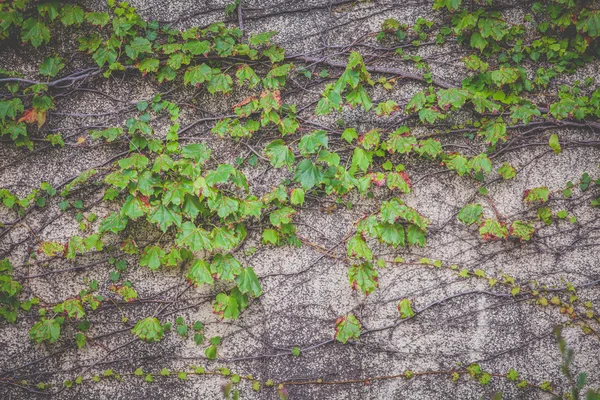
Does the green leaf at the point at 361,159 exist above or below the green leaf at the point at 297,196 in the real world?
above

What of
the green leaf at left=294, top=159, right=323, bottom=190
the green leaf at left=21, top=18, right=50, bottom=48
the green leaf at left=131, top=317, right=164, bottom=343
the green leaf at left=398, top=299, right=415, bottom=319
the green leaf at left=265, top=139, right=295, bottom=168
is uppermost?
the green leaf at left=21, top=18, right=50, bottom=48

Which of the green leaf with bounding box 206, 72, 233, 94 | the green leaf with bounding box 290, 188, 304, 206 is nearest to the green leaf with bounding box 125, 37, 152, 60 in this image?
the green leaf with bounding box 206, 72, 233, 94

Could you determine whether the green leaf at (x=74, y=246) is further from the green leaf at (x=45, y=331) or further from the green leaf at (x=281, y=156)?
the green leaf at (x=281, y=156)

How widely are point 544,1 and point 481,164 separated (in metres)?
1.14

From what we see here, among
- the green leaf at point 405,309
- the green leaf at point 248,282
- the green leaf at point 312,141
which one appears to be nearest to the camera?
the green leaf at point 312,141

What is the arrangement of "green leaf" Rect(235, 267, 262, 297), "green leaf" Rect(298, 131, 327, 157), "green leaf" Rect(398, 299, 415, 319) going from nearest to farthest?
"green leaf" Rect(298, 131, 327, 157), "green leaf" Rect(235, 267, 262, 297), "green leaf" Rect(398, 299, 415, 319)

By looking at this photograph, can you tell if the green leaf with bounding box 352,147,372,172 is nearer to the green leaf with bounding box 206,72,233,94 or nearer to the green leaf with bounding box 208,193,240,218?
the green leaf with bounding box 208,193,240,218

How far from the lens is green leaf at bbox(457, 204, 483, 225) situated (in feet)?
9.40

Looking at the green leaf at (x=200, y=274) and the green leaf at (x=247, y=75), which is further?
the green leaf at (x=247, y=75)

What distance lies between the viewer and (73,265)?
9.85 ft

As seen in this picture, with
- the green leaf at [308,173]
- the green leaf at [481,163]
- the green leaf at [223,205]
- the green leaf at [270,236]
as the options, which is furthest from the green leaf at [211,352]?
the green leaf at [481,163]

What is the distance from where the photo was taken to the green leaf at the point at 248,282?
9.23 feet

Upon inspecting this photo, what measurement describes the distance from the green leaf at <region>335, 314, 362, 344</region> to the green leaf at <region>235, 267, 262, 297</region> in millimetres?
558

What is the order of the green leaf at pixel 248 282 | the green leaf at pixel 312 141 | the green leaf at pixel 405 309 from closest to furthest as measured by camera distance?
the green leaf at pixel 312 141 < the green leaf at pixel 248 282 < the green leaf at pixel 405 309
